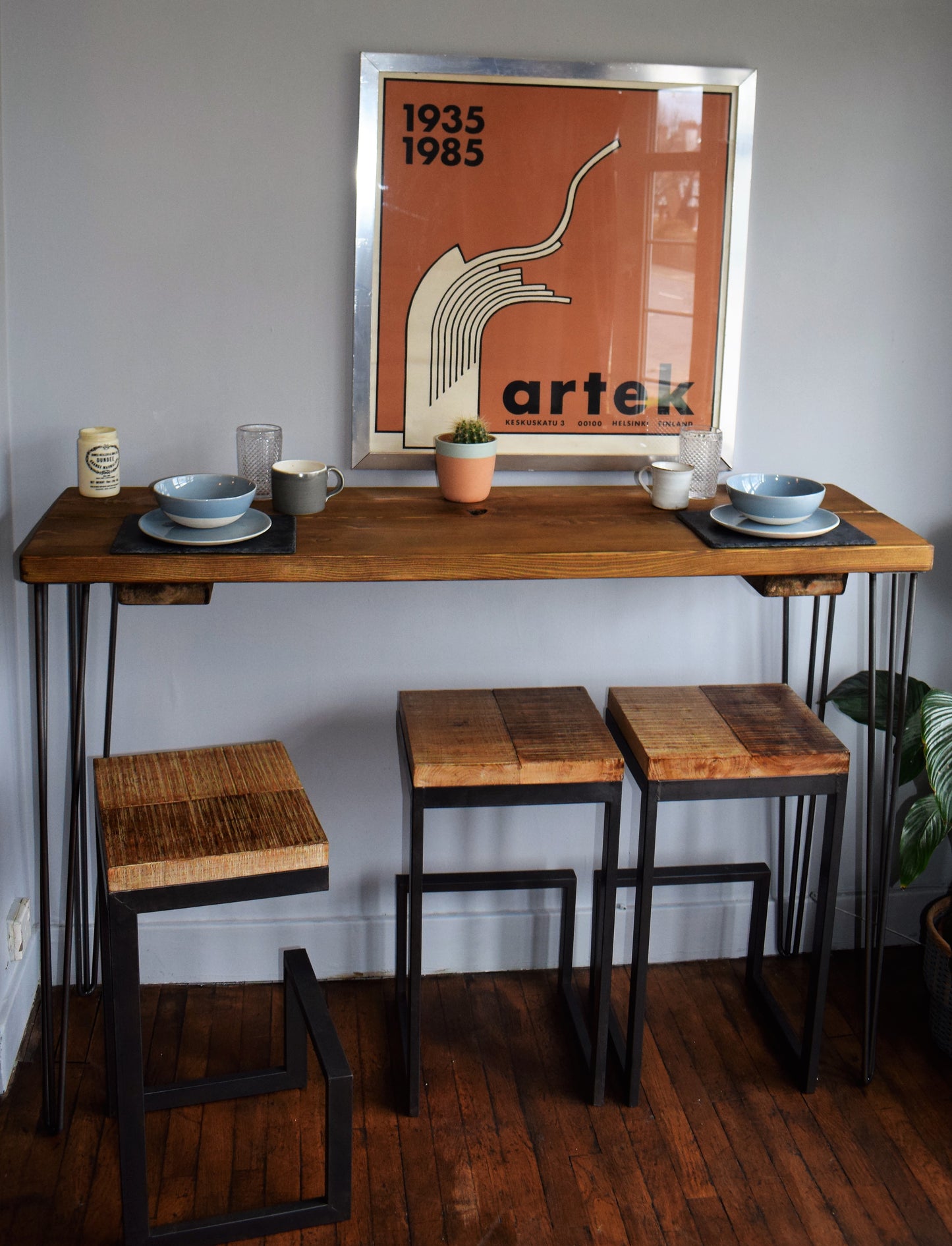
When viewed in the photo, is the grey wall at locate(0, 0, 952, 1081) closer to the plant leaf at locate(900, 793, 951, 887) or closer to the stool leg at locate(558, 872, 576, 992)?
the stool leg at locate(558, 872, 576, 992)

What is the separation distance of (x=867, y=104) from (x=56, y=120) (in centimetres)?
151

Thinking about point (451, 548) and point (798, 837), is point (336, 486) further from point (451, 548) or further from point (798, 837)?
point (798, 837)

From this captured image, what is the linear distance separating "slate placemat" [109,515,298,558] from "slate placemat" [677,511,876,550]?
2.33ft

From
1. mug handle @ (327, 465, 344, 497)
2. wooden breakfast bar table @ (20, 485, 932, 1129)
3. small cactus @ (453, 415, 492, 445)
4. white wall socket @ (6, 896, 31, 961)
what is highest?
small cactus @ (453, 415, 492, 445)

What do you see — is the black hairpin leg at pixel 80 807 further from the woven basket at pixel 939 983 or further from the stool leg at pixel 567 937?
the woven basket at pixel 939 983

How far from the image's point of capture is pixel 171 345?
2.21 metres

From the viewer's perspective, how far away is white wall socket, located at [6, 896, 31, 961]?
7.52ft

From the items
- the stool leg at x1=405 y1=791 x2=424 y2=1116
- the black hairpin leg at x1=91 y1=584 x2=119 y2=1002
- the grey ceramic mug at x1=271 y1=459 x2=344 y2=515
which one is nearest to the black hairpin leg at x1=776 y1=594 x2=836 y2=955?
the stool leg at x1=405 y1=791 x2=424 y2=1116

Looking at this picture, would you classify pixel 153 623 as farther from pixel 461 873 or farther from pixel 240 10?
pixel 240 10

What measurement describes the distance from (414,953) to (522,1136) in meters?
0.42

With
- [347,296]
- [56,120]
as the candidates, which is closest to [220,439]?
[347,296]

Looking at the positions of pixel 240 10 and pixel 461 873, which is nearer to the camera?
pixel 240 10

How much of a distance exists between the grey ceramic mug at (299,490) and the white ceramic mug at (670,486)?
590mm

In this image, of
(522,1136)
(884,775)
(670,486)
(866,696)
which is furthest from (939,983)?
(670,486)
